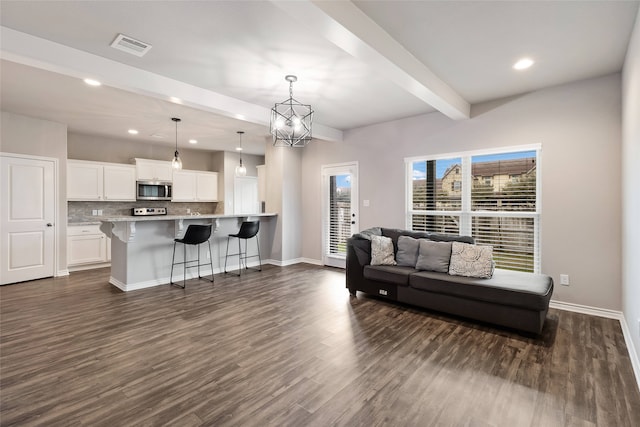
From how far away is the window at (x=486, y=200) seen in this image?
13.2 ft

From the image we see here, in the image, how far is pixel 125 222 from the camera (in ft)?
14.6

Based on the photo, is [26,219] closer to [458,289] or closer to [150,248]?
[150,248]

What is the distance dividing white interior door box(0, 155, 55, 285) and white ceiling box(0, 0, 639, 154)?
1038mm

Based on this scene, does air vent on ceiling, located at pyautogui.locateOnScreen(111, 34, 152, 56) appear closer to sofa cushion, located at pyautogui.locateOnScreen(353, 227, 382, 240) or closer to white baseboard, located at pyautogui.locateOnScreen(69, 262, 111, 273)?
sofa cushion, located at pyautogui.locateOnScreen(353, 227, 382, 240)

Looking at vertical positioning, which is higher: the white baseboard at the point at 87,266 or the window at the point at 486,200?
the window at the point at 486,200

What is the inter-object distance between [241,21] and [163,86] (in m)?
1.58

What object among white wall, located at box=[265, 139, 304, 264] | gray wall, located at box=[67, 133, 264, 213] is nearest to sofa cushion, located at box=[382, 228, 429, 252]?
white wall, located at box=[265, 139, 304, 264]

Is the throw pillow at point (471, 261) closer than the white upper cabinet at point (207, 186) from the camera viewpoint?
Yes

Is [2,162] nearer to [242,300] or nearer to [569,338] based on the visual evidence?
[242,300]

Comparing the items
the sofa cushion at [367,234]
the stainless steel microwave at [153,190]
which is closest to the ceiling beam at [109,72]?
the sofa cushion at [367,234]

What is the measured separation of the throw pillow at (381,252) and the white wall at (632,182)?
7.56ft

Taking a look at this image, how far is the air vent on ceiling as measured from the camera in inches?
107

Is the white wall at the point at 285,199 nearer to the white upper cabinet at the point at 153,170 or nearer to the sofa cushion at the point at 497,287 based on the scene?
the white upper cabinet at the point at 153,170

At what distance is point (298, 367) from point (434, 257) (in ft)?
7.24
